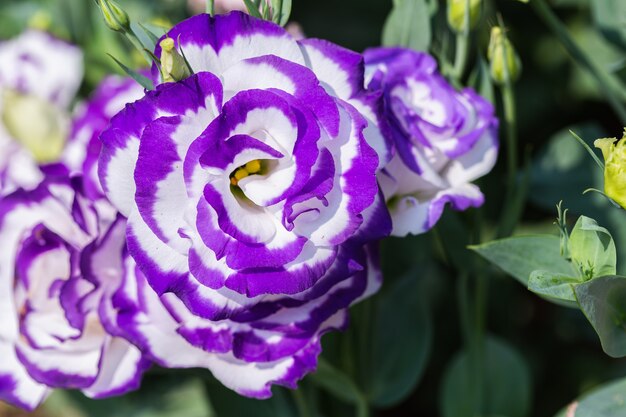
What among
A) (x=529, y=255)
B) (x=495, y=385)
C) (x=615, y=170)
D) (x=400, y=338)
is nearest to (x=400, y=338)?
(x=400, y=338)

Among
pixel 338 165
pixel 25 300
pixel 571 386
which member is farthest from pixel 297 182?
pixel 571 386

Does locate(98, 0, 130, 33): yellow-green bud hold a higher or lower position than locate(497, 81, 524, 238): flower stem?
higher

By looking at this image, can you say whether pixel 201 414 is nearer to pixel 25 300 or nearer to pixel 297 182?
pixel 25 300

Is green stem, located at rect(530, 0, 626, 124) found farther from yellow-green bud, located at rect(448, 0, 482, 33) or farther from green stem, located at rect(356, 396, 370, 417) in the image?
green stem, located at rect(356, 396, 370, 417)

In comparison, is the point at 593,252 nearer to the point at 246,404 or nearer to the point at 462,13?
the point at 462,13

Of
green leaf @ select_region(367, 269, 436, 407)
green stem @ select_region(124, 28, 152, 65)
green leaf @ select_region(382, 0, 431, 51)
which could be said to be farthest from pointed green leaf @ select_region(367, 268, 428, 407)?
green stem @ select_region(124, 28, 152, 65)
